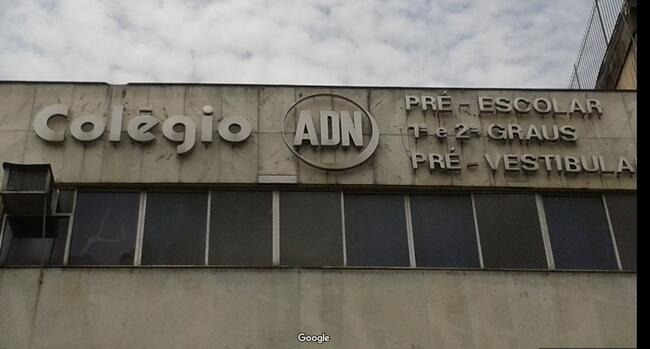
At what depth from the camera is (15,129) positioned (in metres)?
14.5

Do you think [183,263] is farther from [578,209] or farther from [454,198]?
[578,209]

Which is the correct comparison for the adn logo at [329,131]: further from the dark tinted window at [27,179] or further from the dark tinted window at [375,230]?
the dark tinted window at [27,179]

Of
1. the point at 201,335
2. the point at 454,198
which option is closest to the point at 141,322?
the point at 201,335

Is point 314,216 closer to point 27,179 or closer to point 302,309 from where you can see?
point 302,309

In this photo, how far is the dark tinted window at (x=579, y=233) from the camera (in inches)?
556

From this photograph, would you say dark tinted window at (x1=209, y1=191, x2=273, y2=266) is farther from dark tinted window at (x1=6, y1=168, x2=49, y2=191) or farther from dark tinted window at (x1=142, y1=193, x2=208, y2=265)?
dark tinted window at (x1=6, y1=168, x2=49, y2=191)

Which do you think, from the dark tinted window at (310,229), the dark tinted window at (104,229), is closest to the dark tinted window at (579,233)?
the dark tinted window at (310,229)

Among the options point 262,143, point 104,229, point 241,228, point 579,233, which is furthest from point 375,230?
point 104,229

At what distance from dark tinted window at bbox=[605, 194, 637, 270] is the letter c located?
997 cm

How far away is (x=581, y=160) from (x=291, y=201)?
212 inches

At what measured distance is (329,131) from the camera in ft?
48.7

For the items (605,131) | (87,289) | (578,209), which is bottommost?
(87,289)

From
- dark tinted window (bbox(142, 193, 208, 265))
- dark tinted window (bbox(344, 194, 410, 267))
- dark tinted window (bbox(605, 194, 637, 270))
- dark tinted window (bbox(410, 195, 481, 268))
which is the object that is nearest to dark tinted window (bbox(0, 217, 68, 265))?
dark tinted window (bbox(142, 193, 208, 265))

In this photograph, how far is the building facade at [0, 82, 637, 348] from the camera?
13.0 meters
